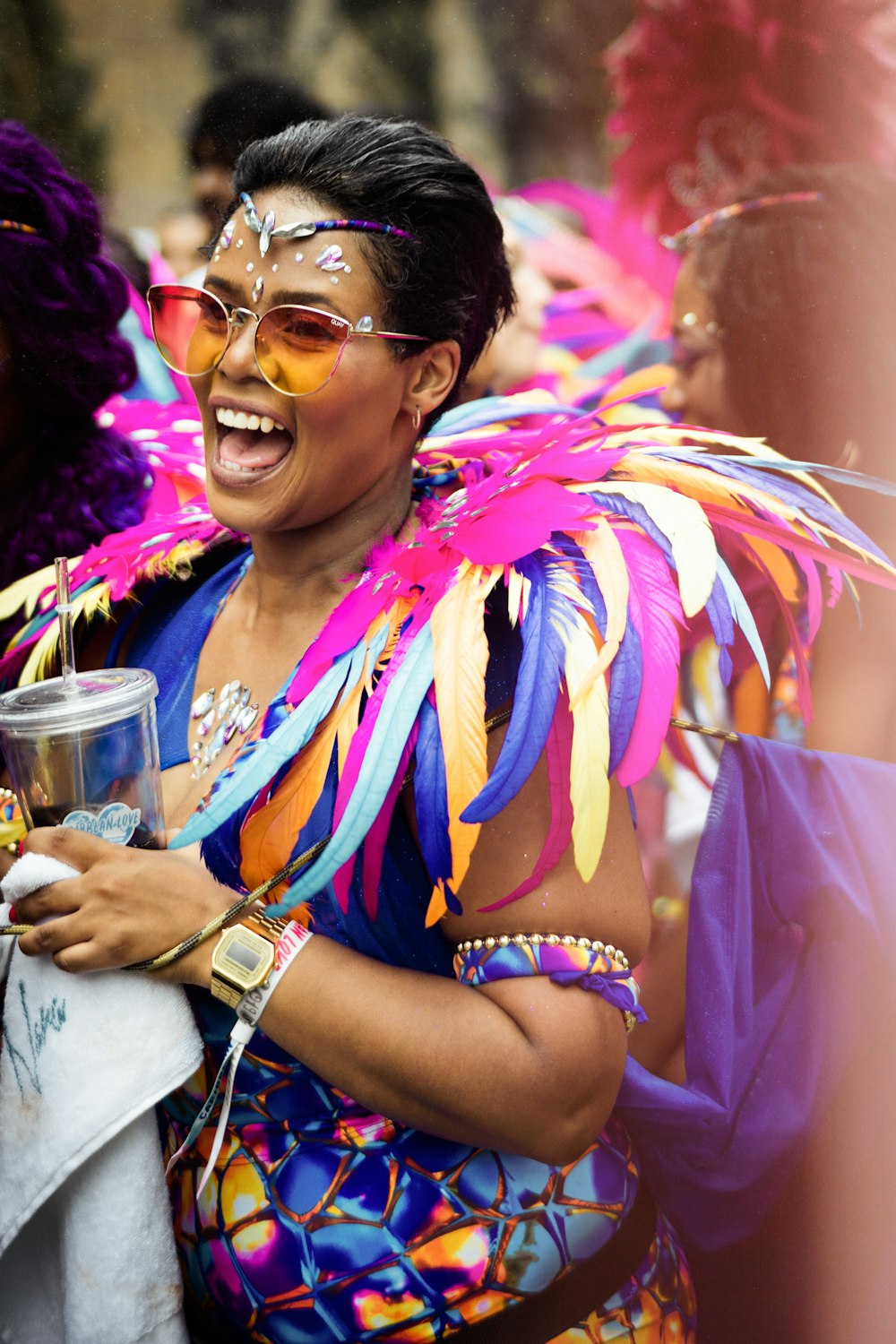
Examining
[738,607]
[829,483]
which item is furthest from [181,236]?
[738,607]

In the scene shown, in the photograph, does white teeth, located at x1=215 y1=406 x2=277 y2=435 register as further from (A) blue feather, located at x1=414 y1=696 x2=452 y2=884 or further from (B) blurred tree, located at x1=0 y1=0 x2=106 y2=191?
(B) blurred tree, located at x1=0 y1=0 x2=106 y2=191

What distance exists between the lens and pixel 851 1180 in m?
1.24

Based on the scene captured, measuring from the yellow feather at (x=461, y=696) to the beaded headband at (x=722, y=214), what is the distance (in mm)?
914

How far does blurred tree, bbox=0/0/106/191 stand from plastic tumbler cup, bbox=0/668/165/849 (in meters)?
0.98

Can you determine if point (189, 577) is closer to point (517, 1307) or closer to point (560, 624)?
point (560, 624)

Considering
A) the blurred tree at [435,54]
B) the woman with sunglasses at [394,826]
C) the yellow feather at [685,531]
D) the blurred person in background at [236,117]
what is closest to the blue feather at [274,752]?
the woman with sunglasses at [394,826]

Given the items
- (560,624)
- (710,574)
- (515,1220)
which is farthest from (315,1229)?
(710,574)

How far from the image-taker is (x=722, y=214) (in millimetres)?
1683

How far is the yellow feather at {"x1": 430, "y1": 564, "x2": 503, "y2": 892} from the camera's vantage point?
0.97m

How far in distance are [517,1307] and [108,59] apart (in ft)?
5.58

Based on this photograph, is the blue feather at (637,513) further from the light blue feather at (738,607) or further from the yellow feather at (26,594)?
the yellow feather at (26,594)

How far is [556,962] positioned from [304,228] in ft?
2.55

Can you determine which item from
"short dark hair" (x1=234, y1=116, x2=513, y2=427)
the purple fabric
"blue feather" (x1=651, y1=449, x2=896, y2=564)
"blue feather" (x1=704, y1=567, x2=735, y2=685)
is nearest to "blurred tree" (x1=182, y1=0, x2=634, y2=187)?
"short dark hair" (x1=234, y1=116, x2=513, y2=427)

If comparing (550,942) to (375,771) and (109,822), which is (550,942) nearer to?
(375,771)
